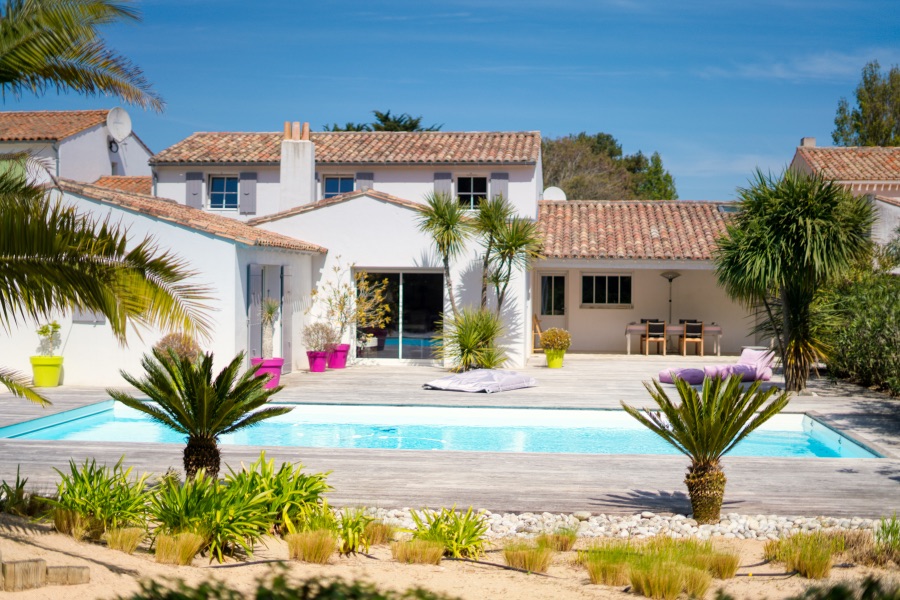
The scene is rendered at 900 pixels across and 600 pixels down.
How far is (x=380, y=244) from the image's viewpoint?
21.6m

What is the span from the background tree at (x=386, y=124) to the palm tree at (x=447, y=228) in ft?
84.9

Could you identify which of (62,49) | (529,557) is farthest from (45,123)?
(529,557)

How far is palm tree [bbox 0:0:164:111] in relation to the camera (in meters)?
7.38

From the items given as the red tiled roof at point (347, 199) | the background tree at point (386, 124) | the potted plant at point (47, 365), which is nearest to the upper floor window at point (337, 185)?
the red tiled roof at point (347, 199)

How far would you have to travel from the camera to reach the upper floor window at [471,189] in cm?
2653

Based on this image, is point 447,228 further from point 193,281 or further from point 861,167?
point 861,167

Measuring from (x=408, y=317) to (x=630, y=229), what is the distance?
301 inches

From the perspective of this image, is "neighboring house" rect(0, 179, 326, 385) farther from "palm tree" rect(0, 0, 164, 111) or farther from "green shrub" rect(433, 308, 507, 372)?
"palm tree" rect(0, 0, 164, 111)

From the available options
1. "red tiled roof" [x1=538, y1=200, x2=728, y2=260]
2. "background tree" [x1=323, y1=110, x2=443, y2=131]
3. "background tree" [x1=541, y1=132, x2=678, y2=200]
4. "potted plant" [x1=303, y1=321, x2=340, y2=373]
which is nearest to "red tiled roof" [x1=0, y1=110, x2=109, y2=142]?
"potted plant" [x1=303, y1=321, x2=340, y2=373]

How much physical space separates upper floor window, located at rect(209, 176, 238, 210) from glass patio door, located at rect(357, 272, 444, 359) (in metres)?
8.35

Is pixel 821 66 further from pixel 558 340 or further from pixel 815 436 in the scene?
pixel 815 436

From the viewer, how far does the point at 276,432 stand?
49.0 ft

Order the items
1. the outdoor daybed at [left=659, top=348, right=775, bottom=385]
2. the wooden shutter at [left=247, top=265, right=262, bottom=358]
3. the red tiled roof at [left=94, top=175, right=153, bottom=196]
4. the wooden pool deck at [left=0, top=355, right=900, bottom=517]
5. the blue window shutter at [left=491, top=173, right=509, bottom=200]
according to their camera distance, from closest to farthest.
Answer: the wooden pool deck at [left=0, top=355, right=900, bottom=517] → the wooden shutter at [left=247, top=265, right=262, bottom=358] → the outdoor daybed at [left=659, top=348, right=775, bottom=385] → the blue window shutter at [left=491, top=173, right=509, bottom=200] → the red tiled roof at [left=94, top=175, right=153, bottom=196]

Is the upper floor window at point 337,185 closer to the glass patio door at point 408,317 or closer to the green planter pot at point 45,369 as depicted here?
the glass patio door at point 408,317
